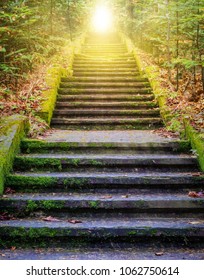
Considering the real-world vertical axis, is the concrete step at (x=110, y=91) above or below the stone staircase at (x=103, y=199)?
above

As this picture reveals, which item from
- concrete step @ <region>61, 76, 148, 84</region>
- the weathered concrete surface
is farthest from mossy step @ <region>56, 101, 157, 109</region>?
concrete step @ <region>61, 76, 148, 84</region>

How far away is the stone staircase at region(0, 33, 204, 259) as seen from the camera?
3.50m

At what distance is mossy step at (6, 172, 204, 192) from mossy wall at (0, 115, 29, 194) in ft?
0.70

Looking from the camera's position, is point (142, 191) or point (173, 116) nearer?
point (142, 191)

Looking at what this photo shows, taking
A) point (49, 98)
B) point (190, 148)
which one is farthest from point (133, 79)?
point (190, 148)

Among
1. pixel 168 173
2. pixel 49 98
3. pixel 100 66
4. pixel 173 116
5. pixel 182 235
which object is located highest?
pixel 100 66

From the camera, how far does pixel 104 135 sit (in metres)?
6.08

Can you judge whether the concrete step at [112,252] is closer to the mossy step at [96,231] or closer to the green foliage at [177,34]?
the mossy step at [96,231]

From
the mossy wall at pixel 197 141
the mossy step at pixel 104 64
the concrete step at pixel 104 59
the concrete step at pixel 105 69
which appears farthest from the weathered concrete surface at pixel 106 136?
the concrete step at pixel 104 59

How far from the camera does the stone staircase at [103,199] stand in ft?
11.5

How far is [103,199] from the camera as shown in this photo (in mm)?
4020

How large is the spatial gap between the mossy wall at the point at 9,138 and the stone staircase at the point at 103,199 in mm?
147

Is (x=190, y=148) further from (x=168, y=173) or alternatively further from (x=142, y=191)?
(x=142, y=191)
